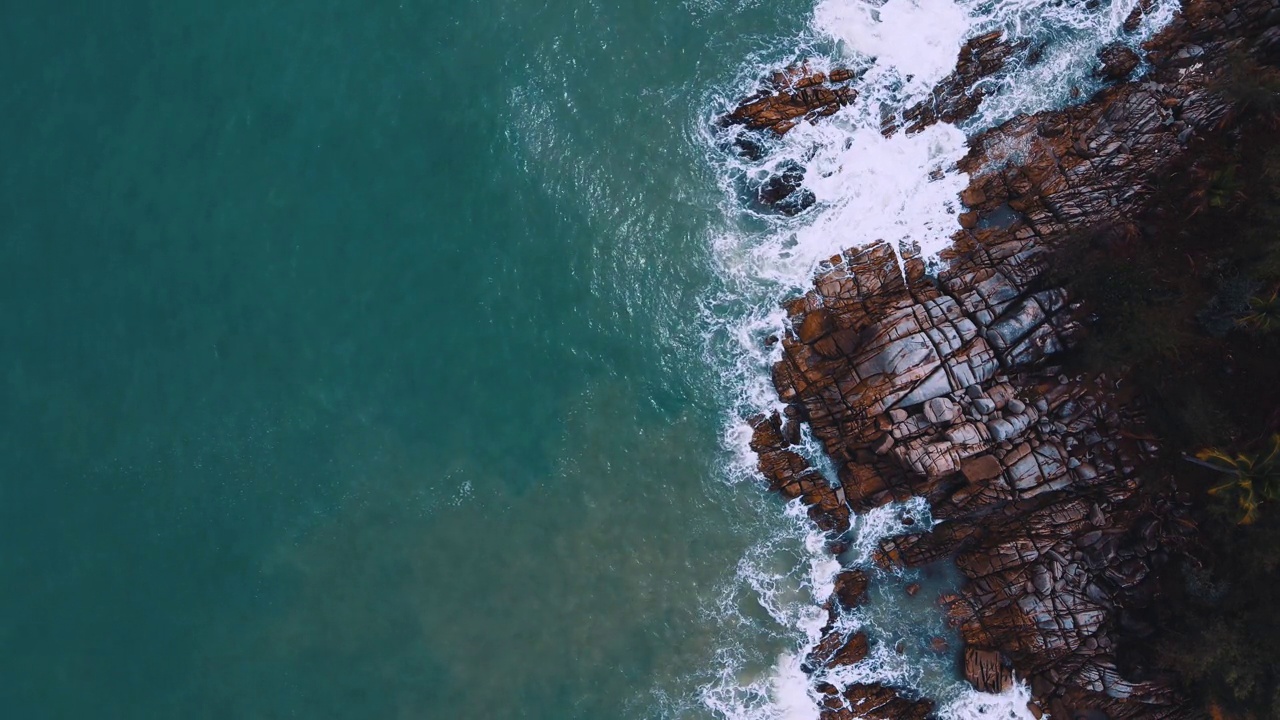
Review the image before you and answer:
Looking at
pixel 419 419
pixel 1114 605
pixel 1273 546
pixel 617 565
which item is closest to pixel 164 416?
pixel 419 419

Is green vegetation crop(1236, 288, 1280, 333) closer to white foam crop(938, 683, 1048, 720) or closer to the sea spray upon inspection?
the sea spray

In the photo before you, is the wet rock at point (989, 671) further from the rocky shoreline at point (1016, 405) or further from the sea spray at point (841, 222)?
the sea spray at point (841, 222)

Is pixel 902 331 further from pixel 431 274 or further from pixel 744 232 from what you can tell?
pixel 431 274

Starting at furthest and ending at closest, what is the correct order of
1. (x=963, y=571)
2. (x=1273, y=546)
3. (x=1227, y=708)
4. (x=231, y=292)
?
(x=231, y=292) → (x=963, y=571) → (x=1227, y=708) → (x=1273, y=546)

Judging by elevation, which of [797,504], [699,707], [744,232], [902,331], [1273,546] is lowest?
[1273,546]

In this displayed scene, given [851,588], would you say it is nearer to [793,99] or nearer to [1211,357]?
[1211,357]

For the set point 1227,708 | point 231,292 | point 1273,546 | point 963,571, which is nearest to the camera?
point 1273,546

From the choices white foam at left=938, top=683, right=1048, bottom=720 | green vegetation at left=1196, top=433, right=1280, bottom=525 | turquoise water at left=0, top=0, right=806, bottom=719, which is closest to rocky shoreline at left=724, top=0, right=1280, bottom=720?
white foam at left=938, top=683, right=1048, bottom=720
